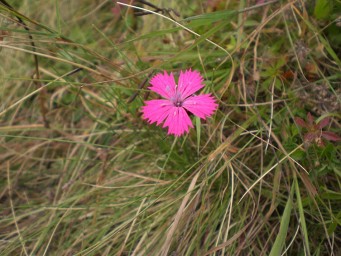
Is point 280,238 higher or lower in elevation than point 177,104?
lower

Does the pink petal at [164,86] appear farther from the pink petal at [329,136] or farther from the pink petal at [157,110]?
the pink petal at [329,136]

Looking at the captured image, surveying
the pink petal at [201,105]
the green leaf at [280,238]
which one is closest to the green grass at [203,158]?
the green leaf at [280,238]

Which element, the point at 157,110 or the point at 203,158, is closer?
Answer: the point at 157,110

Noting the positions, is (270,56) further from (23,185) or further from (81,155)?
(23,185)

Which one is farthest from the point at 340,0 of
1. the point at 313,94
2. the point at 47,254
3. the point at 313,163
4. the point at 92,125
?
the point at 47,254

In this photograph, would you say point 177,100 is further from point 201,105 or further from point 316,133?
point 316,133

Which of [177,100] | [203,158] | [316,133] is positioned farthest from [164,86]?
[316,133]

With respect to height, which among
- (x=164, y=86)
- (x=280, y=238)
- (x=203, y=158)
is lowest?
(x=280, y=238)
